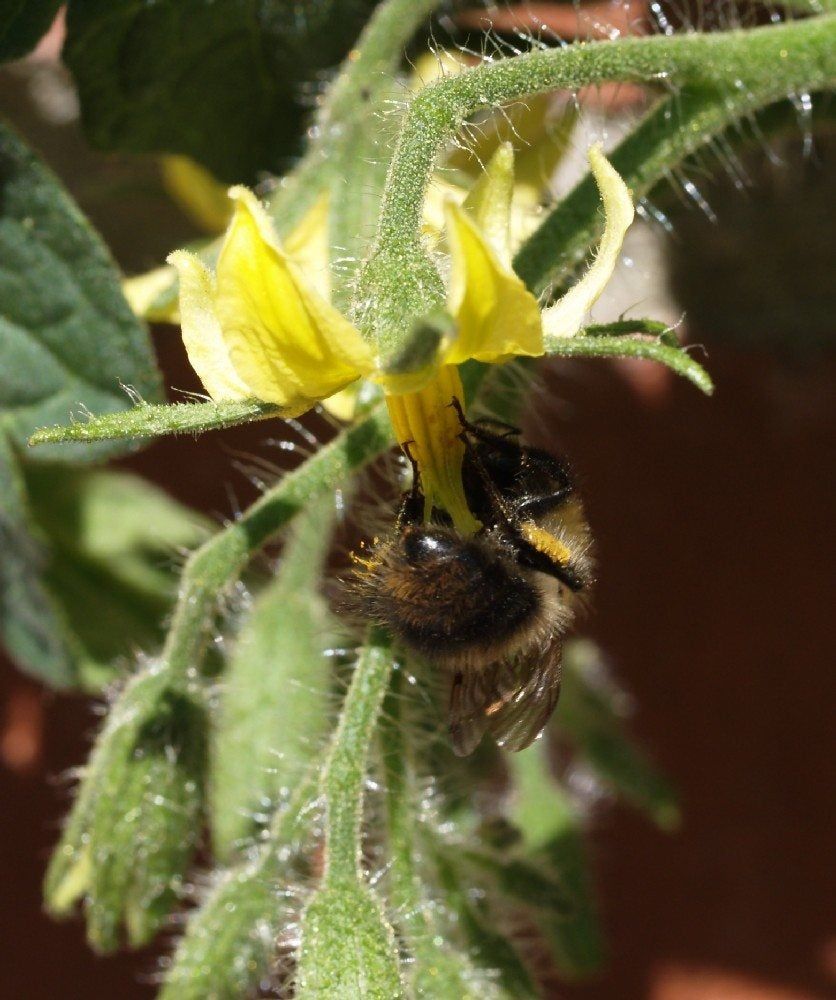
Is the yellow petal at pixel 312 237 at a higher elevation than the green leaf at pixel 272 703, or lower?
higher

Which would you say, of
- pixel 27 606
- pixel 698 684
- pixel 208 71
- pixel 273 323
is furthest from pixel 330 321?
pixel 698 684

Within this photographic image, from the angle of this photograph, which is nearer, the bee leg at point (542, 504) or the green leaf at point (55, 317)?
the bee leg at point (542, 504)

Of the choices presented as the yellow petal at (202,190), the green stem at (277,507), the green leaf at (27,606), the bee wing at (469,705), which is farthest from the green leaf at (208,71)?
the bee wing at (469,705)

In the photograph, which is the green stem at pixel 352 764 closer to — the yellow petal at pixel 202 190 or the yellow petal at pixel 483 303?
the yellow petal at pixel 483 303

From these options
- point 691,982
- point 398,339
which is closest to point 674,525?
point 691,982

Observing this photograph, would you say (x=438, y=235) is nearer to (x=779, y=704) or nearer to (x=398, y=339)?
(x=398, y=339)

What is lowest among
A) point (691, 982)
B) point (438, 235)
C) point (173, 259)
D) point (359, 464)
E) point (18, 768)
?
point (691, 982)

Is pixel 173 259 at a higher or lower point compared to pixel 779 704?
higher

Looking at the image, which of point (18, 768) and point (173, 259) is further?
point (18, 768)

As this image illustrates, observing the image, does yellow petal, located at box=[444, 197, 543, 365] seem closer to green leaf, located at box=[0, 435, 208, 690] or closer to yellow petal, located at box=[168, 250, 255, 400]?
yellow petal, located at box=[168, 250, 255, 400]
